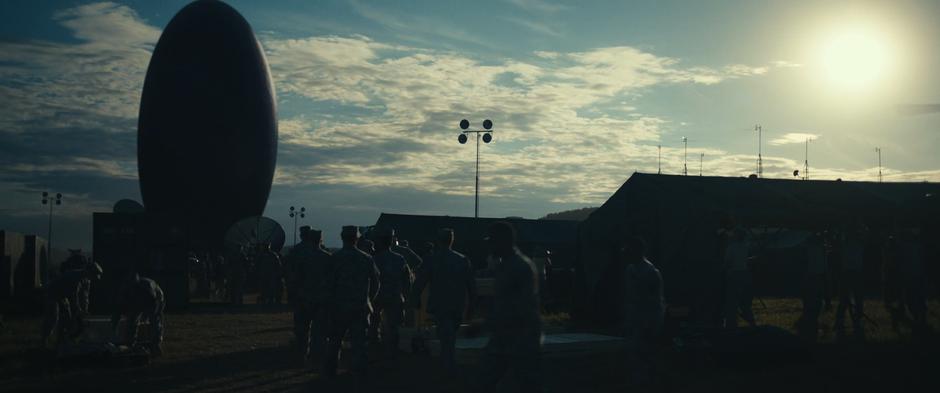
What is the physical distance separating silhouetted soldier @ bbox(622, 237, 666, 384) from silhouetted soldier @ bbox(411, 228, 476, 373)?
209cm

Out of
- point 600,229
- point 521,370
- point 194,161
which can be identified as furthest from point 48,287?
point 194,161

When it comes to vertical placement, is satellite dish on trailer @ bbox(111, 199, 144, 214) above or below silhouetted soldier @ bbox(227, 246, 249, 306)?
above

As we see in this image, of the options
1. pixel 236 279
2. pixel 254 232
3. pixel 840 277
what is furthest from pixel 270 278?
pixel 840 277

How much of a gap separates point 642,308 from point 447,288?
2.65 meters

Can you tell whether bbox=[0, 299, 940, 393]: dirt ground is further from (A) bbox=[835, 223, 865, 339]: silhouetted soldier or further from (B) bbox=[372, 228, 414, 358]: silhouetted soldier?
(B) bbox=[372, 228, 414, 358]: silhouetted soldier

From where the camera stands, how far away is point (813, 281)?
16484 mm

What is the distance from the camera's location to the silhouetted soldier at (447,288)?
11797 millimetres

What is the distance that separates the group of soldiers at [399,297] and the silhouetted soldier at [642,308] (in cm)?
199

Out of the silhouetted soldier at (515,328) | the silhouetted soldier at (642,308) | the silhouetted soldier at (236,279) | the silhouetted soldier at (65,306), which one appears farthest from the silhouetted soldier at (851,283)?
the silhouetted soldier at (236,279)

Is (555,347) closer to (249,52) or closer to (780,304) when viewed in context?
(780,304)

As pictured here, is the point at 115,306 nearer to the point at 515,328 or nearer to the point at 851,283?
the point at 515,328

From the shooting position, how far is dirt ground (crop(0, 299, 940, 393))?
11.9 metres

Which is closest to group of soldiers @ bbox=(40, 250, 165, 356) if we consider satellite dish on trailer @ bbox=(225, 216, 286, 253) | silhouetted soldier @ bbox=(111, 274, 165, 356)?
silhouetted soldier @ bbox=(111, 274, 165, 356)

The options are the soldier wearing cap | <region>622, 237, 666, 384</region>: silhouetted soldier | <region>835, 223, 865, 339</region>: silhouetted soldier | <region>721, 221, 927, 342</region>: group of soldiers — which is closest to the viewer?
<region>622, 237, 666, 384</region>: silhouetted soldier
